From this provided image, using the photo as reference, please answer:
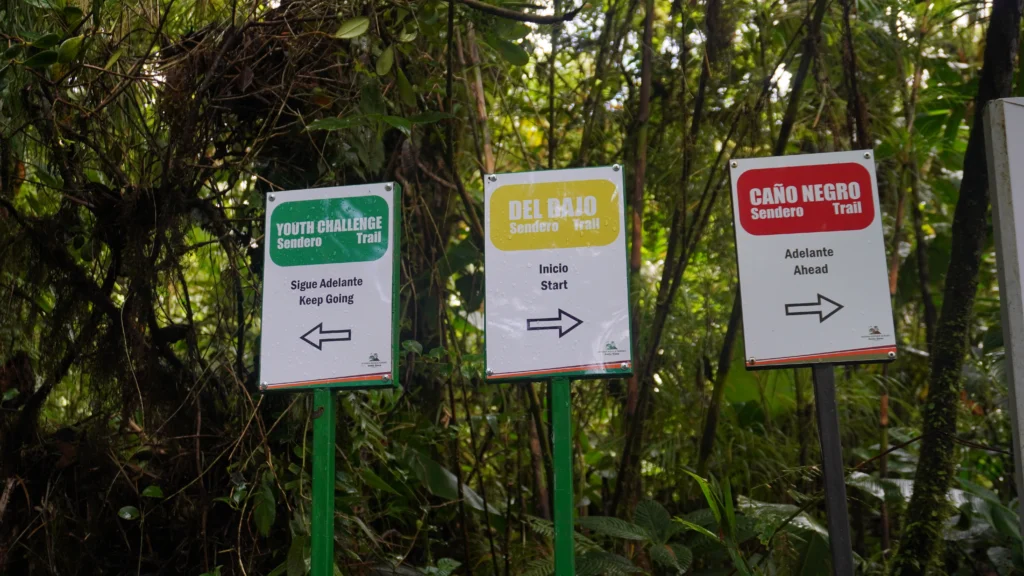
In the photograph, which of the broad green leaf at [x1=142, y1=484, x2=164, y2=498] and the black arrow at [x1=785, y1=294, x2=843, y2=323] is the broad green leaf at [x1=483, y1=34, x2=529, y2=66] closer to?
the black arrow at [x1=785, y1=294, x2=843, y2=323]

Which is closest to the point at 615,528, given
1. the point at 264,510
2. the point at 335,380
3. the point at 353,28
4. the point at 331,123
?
the point at 335,380

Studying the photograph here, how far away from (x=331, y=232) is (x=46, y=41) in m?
1.18

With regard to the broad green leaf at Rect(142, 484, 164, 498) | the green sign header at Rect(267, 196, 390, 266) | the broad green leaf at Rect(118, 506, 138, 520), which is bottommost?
the broad green leaf at Rect(118, 506, 138, 520)

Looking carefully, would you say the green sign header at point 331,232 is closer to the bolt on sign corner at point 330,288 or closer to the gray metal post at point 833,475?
the bolt on sign corner at point 330,288

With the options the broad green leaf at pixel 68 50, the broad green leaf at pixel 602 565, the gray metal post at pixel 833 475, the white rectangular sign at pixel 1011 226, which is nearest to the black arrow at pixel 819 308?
the gray metal post at pixel 833 475

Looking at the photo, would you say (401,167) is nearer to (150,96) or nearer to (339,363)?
(150,96)

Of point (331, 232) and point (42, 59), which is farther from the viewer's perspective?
point (42, 59)

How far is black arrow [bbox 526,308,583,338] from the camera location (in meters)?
2.33

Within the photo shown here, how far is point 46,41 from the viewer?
9.23ft

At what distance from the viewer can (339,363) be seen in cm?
242

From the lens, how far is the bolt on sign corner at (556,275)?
2309 millimetres

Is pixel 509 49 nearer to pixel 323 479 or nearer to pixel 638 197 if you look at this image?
pixel 638 197

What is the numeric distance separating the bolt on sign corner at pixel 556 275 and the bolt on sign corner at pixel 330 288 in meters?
0.30

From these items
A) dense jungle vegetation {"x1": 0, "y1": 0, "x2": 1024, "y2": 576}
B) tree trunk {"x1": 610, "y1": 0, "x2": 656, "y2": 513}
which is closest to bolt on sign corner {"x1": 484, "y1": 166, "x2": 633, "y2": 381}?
dense jungle vegetation {"x1": 0, "y1": 0, "x2": 1024, "y2": 576}
